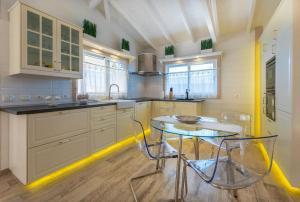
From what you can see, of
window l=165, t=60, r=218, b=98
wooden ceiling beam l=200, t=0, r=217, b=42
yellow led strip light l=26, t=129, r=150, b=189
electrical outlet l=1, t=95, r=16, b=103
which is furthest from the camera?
window l=165, t=60, r=218, b=98

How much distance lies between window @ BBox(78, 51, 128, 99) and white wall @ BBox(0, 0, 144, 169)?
37 cm

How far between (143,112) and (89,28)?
2081 millimetres

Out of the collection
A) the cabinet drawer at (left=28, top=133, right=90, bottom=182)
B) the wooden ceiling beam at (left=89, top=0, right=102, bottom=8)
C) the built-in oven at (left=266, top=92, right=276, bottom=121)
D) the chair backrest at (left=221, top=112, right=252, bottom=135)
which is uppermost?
the wooden ceiling beam at (left=89, top=0, right=102, bottom=8)

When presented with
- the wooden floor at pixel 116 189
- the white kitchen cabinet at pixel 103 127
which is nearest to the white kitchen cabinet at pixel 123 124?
the white kitchen cabinet at pixel 103 127

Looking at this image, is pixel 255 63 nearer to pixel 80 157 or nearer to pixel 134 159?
pixel 134 159

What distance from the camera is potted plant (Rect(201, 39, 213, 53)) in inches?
149

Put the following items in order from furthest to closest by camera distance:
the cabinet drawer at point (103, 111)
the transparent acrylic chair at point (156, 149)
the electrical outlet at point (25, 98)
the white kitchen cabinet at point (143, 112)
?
1. the white kitchen cabinet at point (143, 112)
2. the cabinet drawer at point (103, 111)
3. the electrical outlet at point (25, 98)
4. the transparent acrylic chair at point (156, 149)

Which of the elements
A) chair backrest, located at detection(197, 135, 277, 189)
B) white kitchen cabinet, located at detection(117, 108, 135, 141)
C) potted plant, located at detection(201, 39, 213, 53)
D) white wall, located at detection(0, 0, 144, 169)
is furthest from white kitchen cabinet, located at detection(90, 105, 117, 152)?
potted plant, located at detection(201, 39, 213, 53)

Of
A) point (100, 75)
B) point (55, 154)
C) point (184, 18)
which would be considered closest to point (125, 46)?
point (100, 75)

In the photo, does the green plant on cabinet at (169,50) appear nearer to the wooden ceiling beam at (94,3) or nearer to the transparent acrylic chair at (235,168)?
the wooden ceiling beam at (94,3)

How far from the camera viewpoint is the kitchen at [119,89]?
168cm

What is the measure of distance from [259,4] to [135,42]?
117 inches

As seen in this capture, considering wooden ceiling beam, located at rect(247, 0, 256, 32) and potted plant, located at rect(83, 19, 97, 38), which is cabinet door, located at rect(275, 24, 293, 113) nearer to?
wooden ceiling beam, located at rect(247, 0, 256, 32)

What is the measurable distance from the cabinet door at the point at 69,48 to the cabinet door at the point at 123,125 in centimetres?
110
